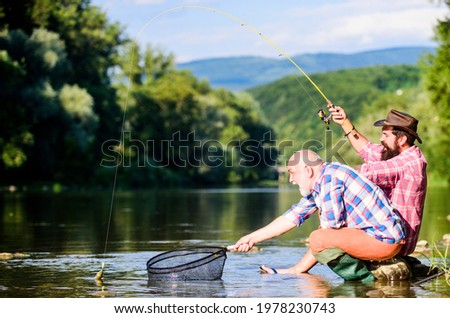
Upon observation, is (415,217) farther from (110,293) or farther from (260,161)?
(260,161)

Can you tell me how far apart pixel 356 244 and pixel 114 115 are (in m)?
46.3

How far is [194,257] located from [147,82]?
7984 cm

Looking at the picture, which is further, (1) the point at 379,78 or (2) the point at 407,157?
(1) the point at 379,78

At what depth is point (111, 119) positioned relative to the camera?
2132 inches

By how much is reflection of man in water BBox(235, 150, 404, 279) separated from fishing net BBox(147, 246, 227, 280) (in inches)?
24.3

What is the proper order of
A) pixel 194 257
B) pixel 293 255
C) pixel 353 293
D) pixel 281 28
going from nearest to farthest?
pixel 353 293 → pixel 194 257 → pixel 293 255 → pixel 281 28

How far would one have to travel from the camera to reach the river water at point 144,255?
30.7ft

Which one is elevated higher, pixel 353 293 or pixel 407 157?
pixel 407 157

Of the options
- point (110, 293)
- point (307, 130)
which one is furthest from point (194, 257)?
point (307, 130)

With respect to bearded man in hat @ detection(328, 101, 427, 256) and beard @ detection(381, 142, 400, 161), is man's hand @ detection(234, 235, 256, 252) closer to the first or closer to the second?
bearded man in hat @ detection(328, 101, 427, 256)

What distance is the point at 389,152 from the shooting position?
9.87 m

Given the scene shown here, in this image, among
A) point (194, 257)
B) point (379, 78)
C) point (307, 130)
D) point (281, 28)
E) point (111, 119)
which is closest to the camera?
point (194, 257)

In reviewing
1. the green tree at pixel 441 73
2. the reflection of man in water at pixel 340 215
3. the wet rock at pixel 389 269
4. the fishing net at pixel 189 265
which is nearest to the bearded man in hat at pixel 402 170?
the wet rock at pixel 389 269

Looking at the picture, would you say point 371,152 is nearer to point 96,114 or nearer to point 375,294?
point 375,294
